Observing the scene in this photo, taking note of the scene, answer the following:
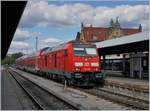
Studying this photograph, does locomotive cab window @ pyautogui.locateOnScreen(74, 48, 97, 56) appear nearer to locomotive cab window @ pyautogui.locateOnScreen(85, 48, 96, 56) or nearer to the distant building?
locomotive cab window @ pyautogui.locateOnScreen(85, 48, 96, 56)

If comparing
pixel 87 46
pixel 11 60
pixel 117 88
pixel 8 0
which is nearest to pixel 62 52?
pixel 87 46

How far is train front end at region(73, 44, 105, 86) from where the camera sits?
2402 cm

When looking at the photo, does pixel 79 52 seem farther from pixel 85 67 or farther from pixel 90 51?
pixel 85 67

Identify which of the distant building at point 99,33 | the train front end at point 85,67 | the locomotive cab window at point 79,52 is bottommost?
the train front end at point 85,67

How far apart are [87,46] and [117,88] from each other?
3460 mm

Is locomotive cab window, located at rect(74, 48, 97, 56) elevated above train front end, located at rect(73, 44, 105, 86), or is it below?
above

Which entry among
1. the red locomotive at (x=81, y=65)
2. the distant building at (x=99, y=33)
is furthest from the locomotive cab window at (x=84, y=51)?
the distant building at (x=99, y=33)

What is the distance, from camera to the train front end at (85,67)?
24.0 meters

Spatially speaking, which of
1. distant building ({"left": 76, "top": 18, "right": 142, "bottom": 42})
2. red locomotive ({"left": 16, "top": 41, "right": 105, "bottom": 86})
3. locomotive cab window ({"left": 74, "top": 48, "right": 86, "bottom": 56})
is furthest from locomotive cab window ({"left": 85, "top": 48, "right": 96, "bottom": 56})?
distant building ({"left": 76, "top": 18, "right": 142, "bottom": 42})

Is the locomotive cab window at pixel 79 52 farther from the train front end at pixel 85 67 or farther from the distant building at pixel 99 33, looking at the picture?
the distant building at pixel 99 33

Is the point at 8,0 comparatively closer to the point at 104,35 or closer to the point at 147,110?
the point at 147,110

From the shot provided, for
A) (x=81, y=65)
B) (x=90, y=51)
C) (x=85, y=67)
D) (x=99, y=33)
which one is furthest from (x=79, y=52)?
(x=99, y=33)

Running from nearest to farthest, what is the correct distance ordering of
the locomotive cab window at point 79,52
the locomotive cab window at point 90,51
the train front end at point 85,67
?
1. the train front end at point 85,67
2. the locomotive cab window at point 79,52
3. the locomotive cab window at point 90,51

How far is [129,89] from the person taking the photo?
2188 cm
